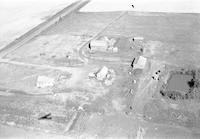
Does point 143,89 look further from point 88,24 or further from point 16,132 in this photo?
point 88,24

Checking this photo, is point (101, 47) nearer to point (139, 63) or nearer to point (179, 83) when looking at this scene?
point (139, 63)

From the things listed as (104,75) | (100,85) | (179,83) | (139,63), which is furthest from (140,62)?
(100,85)

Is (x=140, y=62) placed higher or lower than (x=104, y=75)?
higher

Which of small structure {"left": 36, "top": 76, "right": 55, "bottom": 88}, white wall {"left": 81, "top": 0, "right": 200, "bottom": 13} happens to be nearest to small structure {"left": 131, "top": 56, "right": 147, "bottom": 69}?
small structure {"left": 36, "top": 76, "right": 55, "bottom": 88}

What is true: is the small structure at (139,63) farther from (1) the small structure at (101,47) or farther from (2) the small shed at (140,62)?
(1) the small structure at (101,47)

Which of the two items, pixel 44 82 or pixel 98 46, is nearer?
pixel 44 82

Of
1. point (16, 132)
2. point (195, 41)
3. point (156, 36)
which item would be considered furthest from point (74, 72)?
point (195, 41)

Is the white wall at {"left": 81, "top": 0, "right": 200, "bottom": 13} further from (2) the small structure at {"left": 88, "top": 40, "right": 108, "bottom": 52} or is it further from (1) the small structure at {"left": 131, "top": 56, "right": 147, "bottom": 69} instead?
(1) the small structure at {"left": 131, "top": 56, "right": 147, "bottom": 69}

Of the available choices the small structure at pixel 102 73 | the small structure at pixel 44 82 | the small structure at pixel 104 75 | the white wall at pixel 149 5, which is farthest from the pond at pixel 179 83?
the white wall at pixel 149 5
